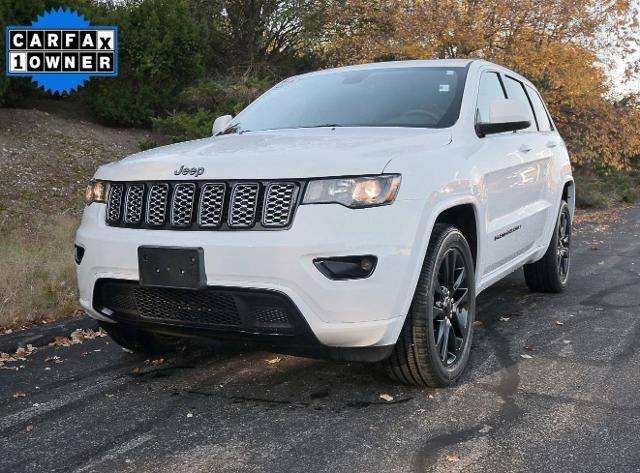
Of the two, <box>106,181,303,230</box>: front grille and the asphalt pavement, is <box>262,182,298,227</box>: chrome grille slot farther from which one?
the asphalt pavement

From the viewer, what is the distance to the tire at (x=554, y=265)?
6.35 metres

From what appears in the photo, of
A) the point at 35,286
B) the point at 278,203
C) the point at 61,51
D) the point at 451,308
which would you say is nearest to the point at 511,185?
the point at 451,308

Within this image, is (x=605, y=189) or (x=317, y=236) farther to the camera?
(x=605, y=189)

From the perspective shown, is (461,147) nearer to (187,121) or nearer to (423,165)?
(423,165)

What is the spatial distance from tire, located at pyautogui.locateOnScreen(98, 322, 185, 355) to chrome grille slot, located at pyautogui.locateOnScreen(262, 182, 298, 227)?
53.4 inches

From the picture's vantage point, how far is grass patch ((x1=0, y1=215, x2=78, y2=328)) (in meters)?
5.51

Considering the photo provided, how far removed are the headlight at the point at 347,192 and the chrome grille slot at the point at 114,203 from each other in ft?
3.54

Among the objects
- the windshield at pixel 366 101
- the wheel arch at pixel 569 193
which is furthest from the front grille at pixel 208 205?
the wheel arch at pixel 569 193

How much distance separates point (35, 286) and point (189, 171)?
297cm

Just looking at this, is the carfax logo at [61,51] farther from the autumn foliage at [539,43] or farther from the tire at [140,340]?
the tire at [140,340]

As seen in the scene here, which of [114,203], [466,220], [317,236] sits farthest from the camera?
[466,220]

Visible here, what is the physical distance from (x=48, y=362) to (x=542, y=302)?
3.88 metres

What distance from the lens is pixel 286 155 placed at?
11.5 feet

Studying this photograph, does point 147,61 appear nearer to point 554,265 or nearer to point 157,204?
point 554,265
